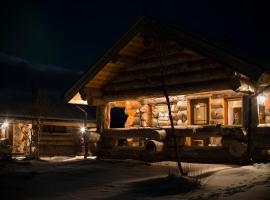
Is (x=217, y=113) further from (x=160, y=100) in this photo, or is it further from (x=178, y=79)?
(x=178, y=79)

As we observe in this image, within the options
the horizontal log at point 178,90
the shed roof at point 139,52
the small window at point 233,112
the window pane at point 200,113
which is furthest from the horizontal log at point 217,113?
the shed roof at point 139,52

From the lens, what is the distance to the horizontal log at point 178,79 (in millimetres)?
13172

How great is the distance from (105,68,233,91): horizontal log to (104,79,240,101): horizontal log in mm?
157

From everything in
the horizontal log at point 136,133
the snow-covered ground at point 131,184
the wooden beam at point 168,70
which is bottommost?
the snow-covered ground at point 131,184

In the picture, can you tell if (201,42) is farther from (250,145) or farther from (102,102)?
(102,102)

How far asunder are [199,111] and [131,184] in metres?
10.2

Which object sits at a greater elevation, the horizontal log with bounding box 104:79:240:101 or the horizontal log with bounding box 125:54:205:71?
the horizontal log with bounding box 125:54:205:71

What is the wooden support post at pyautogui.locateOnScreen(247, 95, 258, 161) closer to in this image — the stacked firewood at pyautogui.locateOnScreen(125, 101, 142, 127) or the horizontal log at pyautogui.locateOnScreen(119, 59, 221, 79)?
the horizontal log at pyautogui.locateOnScreen(119, 59, 221, 79)

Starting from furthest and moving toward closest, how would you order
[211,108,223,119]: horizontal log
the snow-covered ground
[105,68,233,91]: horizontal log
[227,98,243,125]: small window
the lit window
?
1. [227,98,243,125]: small window
2. [211,108,223,119]: horizontal log
3. the lit window
4. [105,68,233,91]: horizontal log
5. the snow-covered ground

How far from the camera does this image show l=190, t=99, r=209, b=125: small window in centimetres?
1836

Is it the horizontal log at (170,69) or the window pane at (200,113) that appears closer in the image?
the horizontal log at (170,69)

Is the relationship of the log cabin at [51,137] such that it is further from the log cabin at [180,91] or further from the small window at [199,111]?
the small window at [199,111]

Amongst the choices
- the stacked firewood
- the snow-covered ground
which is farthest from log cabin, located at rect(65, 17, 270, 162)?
the snow-covered ground

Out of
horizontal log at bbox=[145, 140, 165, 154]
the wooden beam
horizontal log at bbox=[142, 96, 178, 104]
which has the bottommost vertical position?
horizontal log at bbox=[145, 140, 165, 154]
